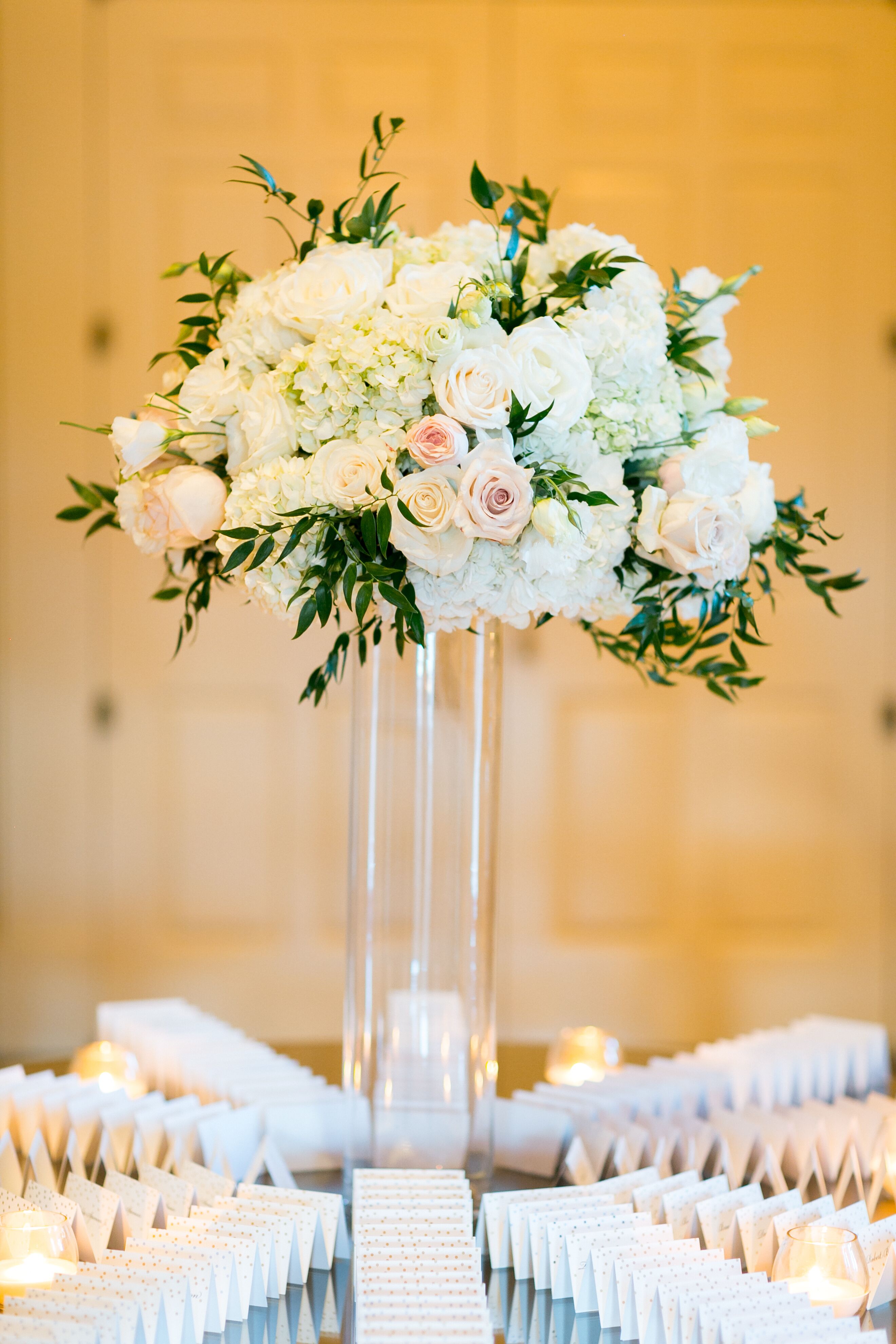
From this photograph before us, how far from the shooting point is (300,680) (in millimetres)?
3242

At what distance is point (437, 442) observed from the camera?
3.13 feet

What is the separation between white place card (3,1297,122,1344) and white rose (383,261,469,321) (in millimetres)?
724

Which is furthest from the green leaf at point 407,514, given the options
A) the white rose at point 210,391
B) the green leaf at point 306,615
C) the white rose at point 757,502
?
the white rose at point 757,502

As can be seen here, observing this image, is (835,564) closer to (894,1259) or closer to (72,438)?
(72,438)

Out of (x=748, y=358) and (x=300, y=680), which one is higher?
(x=748, y=358)

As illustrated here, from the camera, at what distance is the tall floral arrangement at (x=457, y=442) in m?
0.97

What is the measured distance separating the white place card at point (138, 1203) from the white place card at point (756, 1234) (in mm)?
439

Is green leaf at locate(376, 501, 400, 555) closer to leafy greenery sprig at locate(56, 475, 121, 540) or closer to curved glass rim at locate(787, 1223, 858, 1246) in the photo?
leafy greenery sprig at locate(56, 475, 121, 540)

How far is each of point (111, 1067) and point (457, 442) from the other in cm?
77

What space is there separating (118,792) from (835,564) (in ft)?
6.21

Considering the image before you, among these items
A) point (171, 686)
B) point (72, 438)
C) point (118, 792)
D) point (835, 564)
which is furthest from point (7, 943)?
point (835, 564)

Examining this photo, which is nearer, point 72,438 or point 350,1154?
point 350,1154

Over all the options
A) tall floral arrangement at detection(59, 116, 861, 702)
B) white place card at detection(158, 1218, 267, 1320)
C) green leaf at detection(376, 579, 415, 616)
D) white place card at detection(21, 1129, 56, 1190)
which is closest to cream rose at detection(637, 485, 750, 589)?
tall floral arrangement at detection(59, 116, 861, 702)

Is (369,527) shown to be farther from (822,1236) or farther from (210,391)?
(822,1236)
